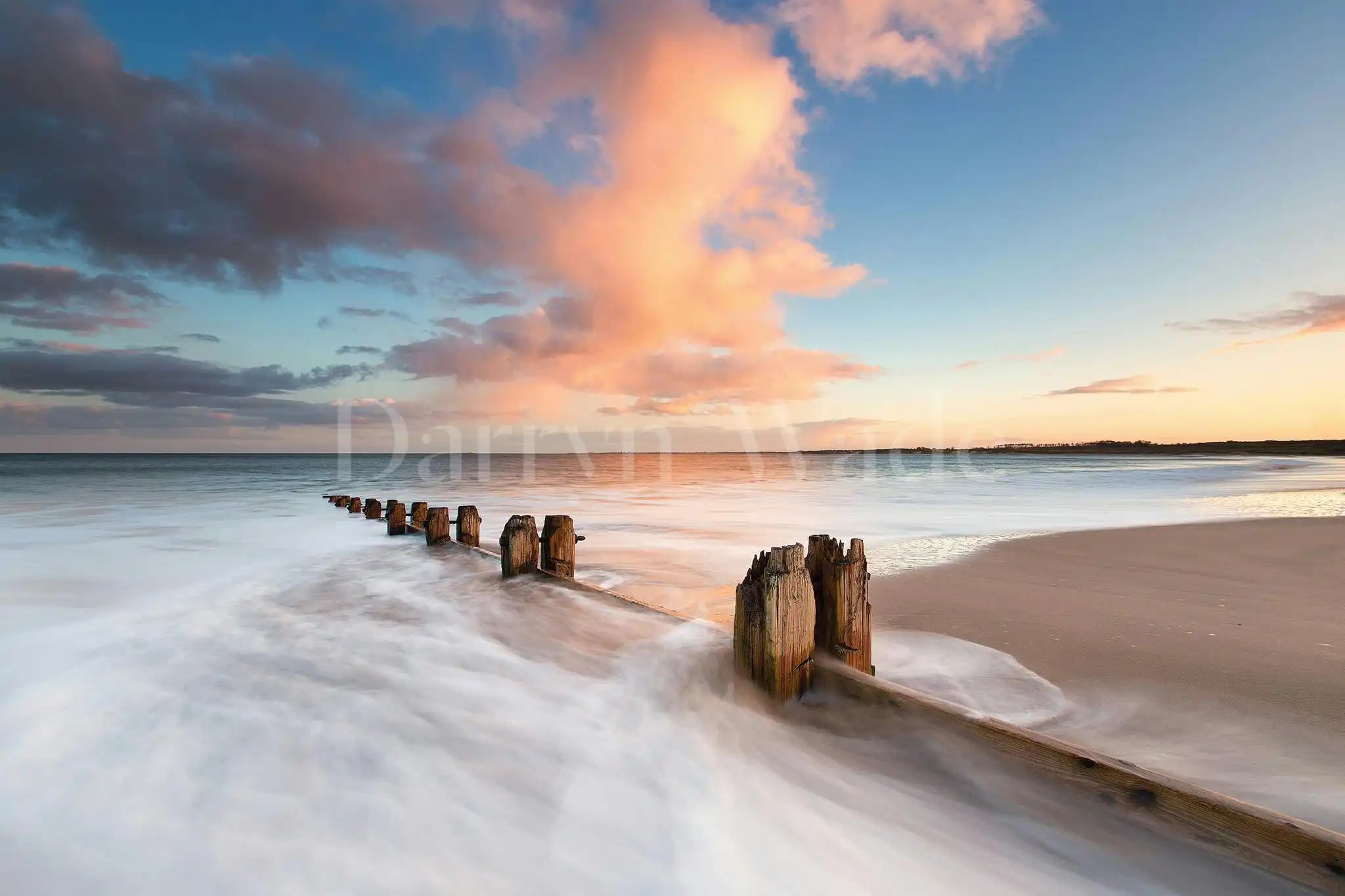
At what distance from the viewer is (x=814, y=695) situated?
120 inches

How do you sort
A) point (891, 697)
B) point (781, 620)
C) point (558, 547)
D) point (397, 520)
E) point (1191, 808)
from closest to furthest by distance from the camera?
point (1191, 808) < point (891, 697) < point (781, 620) < point (558, 547) < point (397, 520)

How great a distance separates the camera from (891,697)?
2758 mm

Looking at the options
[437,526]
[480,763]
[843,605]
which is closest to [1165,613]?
[843,605]

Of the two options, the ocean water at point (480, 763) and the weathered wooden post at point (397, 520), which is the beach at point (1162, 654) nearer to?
the ocean water at point (480, 763)

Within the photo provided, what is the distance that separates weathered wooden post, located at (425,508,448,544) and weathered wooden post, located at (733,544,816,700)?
6014mm

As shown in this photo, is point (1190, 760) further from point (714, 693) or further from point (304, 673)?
point (304, 673)

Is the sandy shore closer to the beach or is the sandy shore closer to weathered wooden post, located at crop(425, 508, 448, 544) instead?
the beach

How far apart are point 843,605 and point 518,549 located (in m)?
3.65

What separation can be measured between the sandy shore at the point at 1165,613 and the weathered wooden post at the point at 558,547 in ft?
9.38

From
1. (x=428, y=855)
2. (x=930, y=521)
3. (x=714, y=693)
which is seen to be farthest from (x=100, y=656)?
(x=930, y=521)

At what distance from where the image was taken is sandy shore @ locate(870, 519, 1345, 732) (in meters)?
3.75

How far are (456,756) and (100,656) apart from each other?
11.4 feet

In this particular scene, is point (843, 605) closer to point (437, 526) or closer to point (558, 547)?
point (558, 547)

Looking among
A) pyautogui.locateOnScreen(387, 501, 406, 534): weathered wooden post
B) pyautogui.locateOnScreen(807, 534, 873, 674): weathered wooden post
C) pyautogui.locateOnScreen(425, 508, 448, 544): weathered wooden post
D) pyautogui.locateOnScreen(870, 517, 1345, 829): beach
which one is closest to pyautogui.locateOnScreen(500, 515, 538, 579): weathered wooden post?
pyautogui.locateOnScreen(425, 508, 448, 544): weathered wooden post
